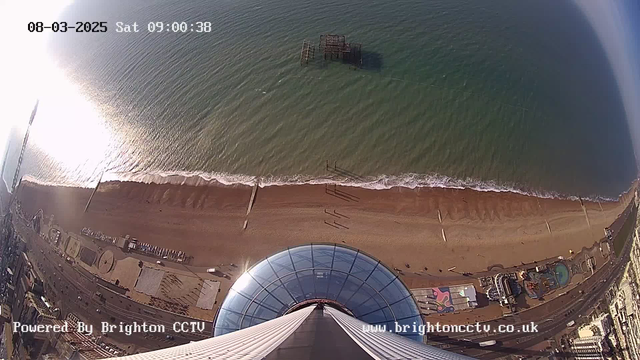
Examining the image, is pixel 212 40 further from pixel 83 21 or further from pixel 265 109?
pixel 83 21

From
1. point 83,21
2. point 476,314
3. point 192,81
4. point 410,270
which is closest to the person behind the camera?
point 476,314

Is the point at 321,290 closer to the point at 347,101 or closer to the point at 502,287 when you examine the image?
the point at 502,287

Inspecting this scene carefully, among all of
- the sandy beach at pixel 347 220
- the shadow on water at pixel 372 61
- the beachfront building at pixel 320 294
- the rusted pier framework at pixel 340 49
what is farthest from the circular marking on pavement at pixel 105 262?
the shadow on water at pixel 372 61

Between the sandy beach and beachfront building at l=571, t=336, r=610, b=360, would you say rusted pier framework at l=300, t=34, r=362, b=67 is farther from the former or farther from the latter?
beachfront building at l=571, t=336, r=610, b=360

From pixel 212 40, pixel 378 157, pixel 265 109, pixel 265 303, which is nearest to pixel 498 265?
pixel 378 157

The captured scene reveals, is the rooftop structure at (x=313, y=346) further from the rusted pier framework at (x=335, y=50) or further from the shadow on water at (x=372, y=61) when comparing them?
the rusted pier framework at (x=335, y=50)

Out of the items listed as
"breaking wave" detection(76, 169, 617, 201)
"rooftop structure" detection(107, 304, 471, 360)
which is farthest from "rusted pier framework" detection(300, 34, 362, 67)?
"rooftop structure" detection(107, 304, 471, 360)

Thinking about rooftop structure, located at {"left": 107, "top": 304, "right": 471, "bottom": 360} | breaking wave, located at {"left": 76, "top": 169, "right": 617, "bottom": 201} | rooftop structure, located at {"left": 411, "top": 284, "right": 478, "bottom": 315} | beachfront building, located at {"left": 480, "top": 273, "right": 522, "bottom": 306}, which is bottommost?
rooftop structure, located at {"left": 107, "top": 304, "right": 471, "bottom": 360}
